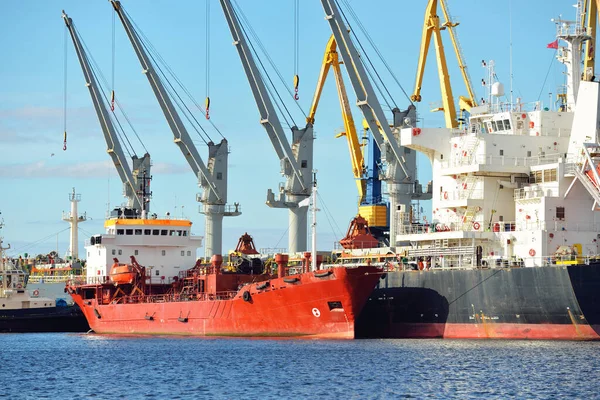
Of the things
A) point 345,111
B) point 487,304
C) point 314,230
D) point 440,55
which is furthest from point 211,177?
point 487,304

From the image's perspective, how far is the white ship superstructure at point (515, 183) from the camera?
46.8 metres

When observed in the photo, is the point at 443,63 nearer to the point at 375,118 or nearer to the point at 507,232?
the point at 375,118

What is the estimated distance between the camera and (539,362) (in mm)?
37812

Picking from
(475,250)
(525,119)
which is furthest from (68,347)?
(525,119)

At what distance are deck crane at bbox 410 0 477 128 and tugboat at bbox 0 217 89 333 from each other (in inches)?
920

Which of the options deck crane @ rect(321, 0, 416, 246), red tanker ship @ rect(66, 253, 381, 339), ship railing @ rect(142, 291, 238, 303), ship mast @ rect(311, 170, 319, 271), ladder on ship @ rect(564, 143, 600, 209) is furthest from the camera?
deck crane @ rect(321, 0, 416, 246)

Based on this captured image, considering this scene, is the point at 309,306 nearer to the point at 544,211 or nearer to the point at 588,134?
the point at 544,211

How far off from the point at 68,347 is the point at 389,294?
1424cm

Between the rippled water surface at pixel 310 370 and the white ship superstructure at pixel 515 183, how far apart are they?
4.72 meters

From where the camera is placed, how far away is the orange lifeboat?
5862 centimetres

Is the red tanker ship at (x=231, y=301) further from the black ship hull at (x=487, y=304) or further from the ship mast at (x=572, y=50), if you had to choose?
the ship mast at (x=572, y=50)

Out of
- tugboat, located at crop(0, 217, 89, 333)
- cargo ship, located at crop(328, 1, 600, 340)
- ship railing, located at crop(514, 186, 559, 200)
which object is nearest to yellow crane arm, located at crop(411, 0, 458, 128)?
cargo ship, located at crop(328, 1, 600, 340)

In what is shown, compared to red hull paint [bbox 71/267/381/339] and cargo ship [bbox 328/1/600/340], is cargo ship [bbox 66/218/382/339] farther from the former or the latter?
cargo ship [bbox 328/1/600/340]

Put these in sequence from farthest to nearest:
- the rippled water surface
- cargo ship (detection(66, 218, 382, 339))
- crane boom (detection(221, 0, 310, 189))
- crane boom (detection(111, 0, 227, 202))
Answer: crane boom (detection(111, 0, 227, 202))
crane boom (detection(221, 0, 310, 189))
cargo ship (detection(66, 218, 382, 339))
the rippled water surface
